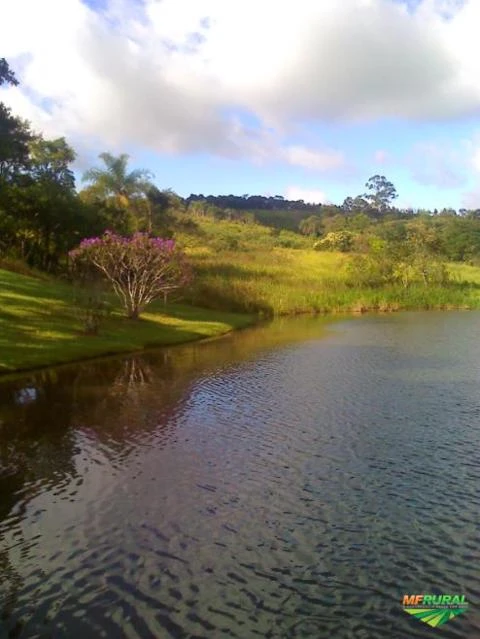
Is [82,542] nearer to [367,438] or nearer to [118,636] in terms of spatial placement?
[118,636]

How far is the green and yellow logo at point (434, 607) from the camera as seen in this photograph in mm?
6848

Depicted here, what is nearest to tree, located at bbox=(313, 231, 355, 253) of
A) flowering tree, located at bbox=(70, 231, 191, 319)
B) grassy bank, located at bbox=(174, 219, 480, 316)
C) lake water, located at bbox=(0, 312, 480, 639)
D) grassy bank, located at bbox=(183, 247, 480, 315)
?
grassy bank, located at bbox=(174, 219, 480, 316)

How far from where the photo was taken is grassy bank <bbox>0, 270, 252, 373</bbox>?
23.9 meters

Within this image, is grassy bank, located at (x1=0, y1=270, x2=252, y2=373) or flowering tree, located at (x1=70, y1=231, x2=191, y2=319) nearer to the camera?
grassy bank, located at (x1=0, y1=270, x2=252, y2=373)

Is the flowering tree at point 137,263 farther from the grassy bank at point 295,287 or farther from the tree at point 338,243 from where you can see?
the tree at point 338,243

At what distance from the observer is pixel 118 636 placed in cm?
663

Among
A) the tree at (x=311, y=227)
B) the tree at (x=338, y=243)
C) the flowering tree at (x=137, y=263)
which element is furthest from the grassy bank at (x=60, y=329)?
the tree at (x=311, y=227)

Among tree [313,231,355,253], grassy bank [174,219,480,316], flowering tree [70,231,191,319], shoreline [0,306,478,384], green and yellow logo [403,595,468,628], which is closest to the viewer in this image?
green and yellow logo [403,595,468,628]

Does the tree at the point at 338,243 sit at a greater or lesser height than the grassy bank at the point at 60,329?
greater

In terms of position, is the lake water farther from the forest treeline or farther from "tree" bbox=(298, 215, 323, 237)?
"tree" bbox=(298, 215, 323, 237)

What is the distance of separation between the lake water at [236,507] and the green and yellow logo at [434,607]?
0.12 meters

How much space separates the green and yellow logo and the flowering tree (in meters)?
28.1

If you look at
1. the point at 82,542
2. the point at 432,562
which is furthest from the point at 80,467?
the point at 432,562

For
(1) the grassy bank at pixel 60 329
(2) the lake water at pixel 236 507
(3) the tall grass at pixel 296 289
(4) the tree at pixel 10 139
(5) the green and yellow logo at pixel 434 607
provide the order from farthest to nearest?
(3) the tall grass at pixel 296 289 < (4) the tree at pixel 10 139 < (1) the grassy bank at pixel 60 329 < (2) the lake water at pixel 236 507 < (5) the green and yellow logo at pixel 434 607
